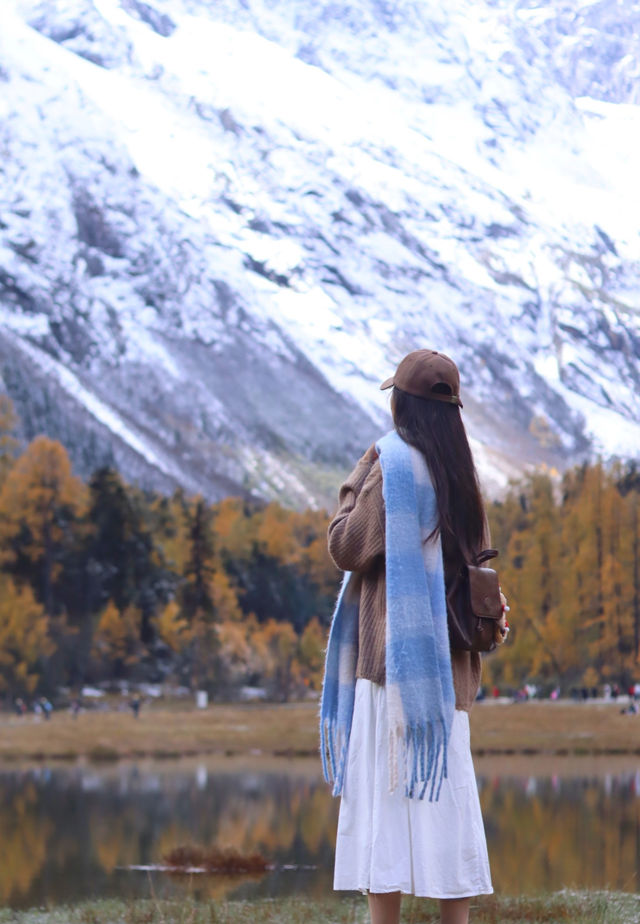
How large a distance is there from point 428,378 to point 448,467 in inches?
13.8

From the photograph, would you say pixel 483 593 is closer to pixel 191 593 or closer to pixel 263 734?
pixel 263 734

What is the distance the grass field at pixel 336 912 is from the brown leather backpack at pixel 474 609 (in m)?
3.64

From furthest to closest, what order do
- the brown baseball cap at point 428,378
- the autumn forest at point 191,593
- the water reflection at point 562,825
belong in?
the autumn forest at point 191,593 < the water reflection at point 562,825 < the brown baseball cap at point 428,378

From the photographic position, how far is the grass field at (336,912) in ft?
29.7

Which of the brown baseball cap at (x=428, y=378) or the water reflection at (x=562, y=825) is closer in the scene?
the brown baseball cap at (x=428, y=378)

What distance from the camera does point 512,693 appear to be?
6850 centimetres

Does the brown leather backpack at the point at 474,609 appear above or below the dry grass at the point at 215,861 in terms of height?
above

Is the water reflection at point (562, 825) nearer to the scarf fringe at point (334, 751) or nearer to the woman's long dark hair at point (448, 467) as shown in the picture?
the scarf fringe at point (334, 751)

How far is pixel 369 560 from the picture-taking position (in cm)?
545

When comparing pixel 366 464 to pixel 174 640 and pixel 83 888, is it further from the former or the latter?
pixel 174 640

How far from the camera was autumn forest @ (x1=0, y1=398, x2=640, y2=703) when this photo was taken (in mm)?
62594

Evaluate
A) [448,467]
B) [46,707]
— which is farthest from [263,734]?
[448,467]

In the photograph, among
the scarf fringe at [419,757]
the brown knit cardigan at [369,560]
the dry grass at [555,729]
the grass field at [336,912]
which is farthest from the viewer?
the dry grass at [555,729]

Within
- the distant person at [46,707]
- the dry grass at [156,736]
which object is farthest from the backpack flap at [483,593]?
the distant person at [46,707]
